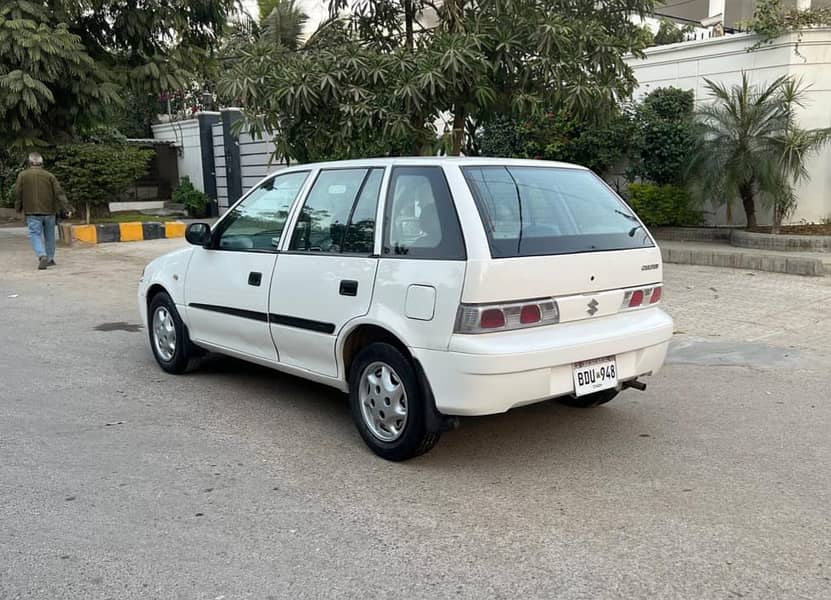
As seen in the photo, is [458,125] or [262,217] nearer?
[262,217]

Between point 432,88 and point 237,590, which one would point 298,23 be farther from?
point 237,590

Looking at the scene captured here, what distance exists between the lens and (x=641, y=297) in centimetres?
459

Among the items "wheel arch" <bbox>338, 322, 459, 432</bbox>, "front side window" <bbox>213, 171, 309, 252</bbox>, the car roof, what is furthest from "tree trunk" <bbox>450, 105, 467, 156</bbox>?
"wheel arch" <bbox>338, 322, 459, 432</bbox>

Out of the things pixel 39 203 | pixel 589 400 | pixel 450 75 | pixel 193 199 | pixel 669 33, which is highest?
pixel 669 33

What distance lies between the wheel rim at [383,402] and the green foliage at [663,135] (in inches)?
367

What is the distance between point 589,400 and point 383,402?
1.62 meters

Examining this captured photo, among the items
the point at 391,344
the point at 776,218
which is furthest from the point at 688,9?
the point at 391,344

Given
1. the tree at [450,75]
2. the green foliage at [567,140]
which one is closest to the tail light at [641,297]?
the tree at [450,75]

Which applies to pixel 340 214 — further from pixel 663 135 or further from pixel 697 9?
pixel 697 9

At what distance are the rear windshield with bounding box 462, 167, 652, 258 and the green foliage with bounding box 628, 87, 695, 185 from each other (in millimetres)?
8260

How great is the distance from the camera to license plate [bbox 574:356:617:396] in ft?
13.7

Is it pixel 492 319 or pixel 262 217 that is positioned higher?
pixel 262 217

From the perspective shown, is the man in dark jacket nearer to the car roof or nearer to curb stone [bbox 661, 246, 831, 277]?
the car roof

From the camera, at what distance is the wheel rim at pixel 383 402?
4281mm
